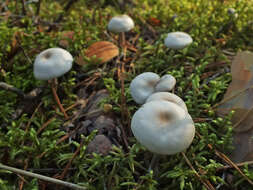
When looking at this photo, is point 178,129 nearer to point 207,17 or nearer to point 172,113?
point 172,113

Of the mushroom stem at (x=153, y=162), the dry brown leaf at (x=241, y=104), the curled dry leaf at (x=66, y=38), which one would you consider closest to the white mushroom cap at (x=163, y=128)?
the mushroom stem at (x=153, y=162)

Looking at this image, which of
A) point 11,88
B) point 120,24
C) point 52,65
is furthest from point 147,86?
point 11,88

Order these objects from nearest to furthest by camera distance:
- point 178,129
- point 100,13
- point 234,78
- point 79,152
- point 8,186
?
point 178,129 < point 8,186 < point 79,152 < point 234,78 < point 100,13

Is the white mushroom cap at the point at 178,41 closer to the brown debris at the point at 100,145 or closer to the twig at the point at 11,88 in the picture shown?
the brown debris at the point at 100,145

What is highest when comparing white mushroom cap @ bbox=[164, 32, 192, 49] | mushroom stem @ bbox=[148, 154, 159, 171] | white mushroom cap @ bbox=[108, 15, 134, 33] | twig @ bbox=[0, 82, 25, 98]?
white mushroom cap @ bbox=[108, 15, 134, 33]

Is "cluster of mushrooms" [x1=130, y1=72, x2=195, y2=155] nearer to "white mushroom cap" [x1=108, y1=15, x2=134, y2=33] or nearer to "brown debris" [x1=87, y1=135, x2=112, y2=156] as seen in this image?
"brown debris" [x1=87, y1=135, x2=112, y2=156]

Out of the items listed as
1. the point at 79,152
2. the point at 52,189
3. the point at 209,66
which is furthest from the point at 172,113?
the point at 209,66

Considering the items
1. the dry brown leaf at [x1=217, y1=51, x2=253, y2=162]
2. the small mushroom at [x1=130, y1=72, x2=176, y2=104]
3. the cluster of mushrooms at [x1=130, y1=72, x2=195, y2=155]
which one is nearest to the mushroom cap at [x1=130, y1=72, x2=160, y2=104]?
the small mushroom at [x1=130, y1=72, x2=176, y2=104]
